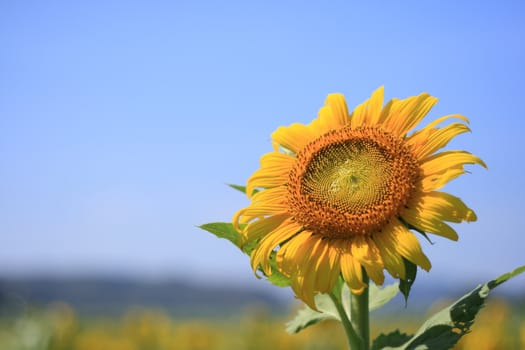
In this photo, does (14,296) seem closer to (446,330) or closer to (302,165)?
→ (302,165)

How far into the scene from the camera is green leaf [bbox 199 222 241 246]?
324 centimetres

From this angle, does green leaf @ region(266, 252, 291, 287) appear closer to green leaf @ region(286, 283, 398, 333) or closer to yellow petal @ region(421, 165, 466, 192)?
green leaf @ region(286, 283, 398, 333)

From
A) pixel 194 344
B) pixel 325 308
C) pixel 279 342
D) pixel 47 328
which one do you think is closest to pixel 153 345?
pixel 194 344

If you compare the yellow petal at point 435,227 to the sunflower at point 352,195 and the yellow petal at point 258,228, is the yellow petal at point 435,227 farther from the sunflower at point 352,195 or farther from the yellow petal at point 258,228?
the yellow petal at point 258,228

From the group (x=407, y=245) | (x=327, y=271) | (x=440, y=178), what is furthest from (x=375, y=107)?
(x=327, y=271)

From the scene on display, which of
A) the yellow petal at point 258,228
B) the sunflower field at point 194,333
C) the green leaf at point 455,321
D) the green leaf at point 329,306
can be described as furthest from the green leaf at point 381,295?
the sunflower field at point 194,333

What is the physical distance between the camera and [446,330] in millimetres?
3012

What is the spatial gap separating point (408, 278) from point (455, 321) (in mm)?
278

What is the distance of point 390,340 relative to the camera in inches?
129

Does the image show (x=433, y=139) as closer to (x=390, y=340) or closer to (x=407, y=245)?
(x=407, y=245)

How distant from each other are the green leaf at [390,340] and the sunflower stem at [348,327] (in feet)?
0.37

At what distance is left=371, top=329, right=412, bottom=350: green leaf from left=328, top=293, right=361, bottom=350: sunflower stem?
0.11 m

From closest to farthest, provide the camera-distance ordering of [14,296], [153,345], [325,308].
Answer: [325,308] → [14,296] → [153,345]

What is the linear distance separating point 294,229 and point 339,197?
270mm
